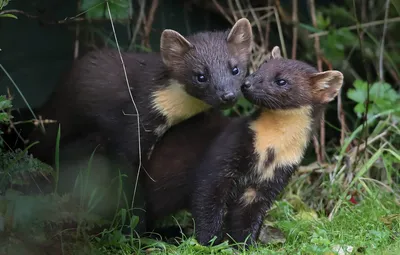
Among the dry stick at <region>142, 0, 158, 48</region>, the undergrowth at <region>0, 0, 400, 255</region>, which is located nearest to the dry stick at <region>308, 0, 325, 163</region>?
the undergrowth at <region>0, 0, 400, 255</region>

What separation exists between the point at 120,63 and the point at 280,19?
2118 mm

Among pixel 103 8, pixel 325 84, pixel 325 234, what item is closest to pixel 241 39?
pixel 325 84

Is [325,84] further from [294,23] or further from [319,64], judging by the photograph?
[294,23]

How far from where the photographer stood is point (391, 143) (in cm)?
714

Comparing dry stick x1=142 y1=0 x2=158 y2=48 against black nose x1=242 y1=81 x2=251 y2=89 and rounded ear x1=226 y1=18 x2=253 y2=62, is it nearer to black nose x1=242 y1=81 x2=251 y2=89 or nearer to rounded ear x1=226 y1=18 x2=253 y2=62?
rounded ear x1=226 y1=18 x2=253 y2=62

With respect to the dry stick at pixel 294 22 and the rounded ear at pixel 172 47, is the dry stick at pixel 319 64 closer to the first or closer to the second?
the dry stick at pixel 294 22

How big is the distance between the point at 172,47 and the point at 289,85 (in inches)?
39.5

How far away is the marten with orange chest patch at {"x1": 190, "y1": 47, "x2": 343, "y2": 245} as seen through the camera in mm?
5379

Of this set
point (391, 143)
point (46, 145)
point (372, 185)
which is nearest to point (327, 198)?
point (372, 185)

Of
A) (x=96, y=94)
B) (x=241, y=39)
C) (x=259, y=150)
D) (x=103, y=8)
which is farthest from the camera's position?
(x=103, y=8)

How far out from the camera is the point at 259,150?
5.36 meters

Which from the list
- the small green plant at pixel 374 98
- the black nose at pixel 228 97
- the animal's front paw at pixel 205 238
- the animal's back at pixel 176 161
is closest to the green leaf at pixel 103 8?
the animal's back at pixel 176 161

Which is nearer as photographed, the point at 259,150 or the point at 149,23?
the point at 259,150

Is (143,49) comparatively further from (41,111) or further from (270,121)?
(270,121)
